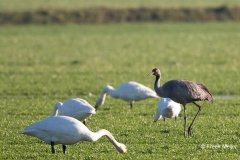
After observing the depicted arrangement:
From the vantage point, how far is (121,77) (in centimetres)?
2327

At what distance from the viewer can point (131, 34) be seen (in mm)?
46094

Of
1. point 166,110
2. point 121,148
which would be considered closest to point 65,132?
point 121,148

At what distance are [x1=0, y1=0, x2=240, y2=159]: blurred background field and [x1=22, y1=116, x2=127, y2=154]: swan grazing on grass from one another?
0.27 meters

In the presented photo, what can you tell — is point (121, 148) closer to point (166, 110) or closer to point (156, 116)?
point (166, 110)

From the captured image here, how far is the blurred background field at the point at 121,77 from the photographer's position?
11.2 meters

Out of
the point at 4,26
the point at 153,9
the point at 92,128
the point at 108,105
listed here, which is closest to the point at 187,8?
the point at 153,9

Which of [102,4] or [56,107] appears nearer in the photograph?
[56,107]

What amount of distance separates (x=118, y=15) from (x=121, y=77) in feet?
108

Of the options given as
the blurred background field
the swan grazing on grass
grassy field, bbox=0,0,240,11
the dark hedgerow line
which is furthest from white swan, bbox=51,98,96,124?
grassy field, bbox=0,0,240,11

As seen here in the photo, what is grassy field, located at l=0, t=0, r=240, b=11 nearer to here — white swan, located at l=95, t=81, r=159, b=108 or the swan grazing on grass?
white swan, located at l=95, t=81, r=159, b=108

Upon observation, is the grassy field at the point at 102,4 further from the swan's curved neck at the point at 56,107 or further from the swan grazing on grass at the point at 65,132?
the swan grazing on grass at the point at 65,132

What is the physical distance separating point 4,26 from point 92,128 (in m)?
39.9

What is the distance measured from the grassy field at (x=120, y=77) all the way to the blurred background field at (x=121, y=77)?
2 centimetres

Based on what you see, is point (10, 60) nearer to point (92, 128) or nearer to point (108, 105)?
point (108, 105)
